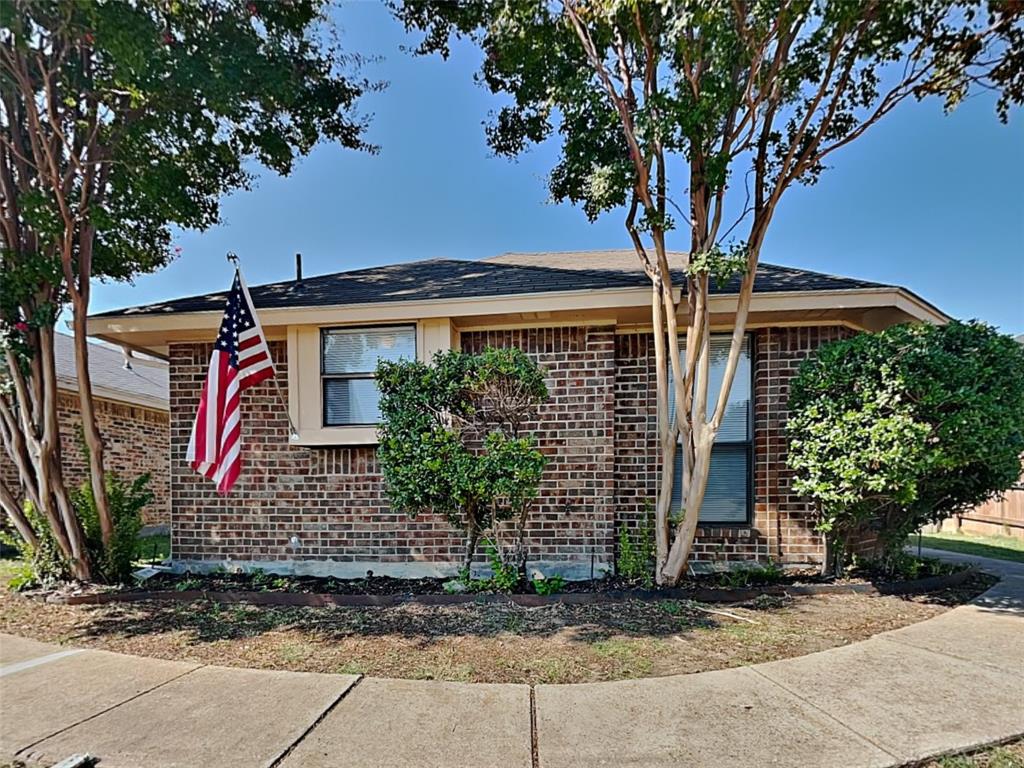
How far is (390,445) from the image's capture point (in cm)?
477

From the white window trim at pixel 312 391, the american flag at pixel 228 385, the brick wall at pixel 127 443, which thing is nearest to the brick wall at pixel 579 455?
the white window trim at pixel 312 391

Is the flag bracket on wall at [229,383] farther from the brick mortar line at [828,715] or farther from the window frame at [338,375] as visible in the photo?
the brick mortar line at [828,715]

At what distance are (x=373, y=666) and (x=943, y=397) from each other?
4.75 meters

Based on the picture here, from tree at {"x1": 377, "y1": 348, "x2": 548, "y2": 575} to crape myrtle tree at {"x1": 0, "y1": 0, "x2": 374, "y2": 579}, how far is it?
9.54 feet

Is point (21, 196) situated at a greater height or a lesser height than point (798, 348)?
greater

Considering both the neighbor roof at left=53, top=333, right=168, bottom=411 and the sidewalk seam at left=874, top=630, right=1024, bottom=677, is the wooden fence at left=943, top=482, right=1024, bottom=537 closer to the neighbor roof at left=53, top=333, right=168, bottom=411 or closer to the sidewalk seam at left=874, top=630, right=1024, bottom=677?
the sidewalk seam at left=874, top=630, right=1024, bottom=677

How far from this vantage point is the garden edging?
467 centimetres

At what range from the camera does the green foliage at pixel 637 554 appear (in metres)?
5.21

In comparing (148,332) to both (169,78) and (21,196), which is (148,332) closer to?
(21,196)

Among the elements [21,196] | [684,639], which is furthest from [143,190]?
[684,639]

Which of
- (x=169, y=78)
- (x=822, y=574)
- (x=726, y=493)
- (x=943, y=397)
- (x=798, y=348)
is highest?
(x=169, y=78)

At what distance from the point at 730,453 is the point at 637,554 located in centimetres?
151

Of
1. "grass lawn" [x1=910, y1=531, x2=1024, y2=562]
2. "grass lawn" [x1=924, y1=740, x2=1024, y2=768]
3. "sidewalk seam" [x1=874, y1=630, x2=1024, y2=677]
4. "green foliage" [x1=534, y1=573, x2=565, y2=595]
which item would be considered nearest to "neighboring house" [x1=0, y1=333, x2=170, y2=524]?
"green foliage" [x1=534, y1=573, x2=565, y2=595]

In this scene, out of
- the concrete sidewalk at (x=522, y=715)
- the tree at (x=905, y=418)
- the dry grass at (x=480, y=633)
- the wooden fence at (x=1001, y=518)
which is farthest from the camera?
the wooden fence at (x=1001, y=518)
